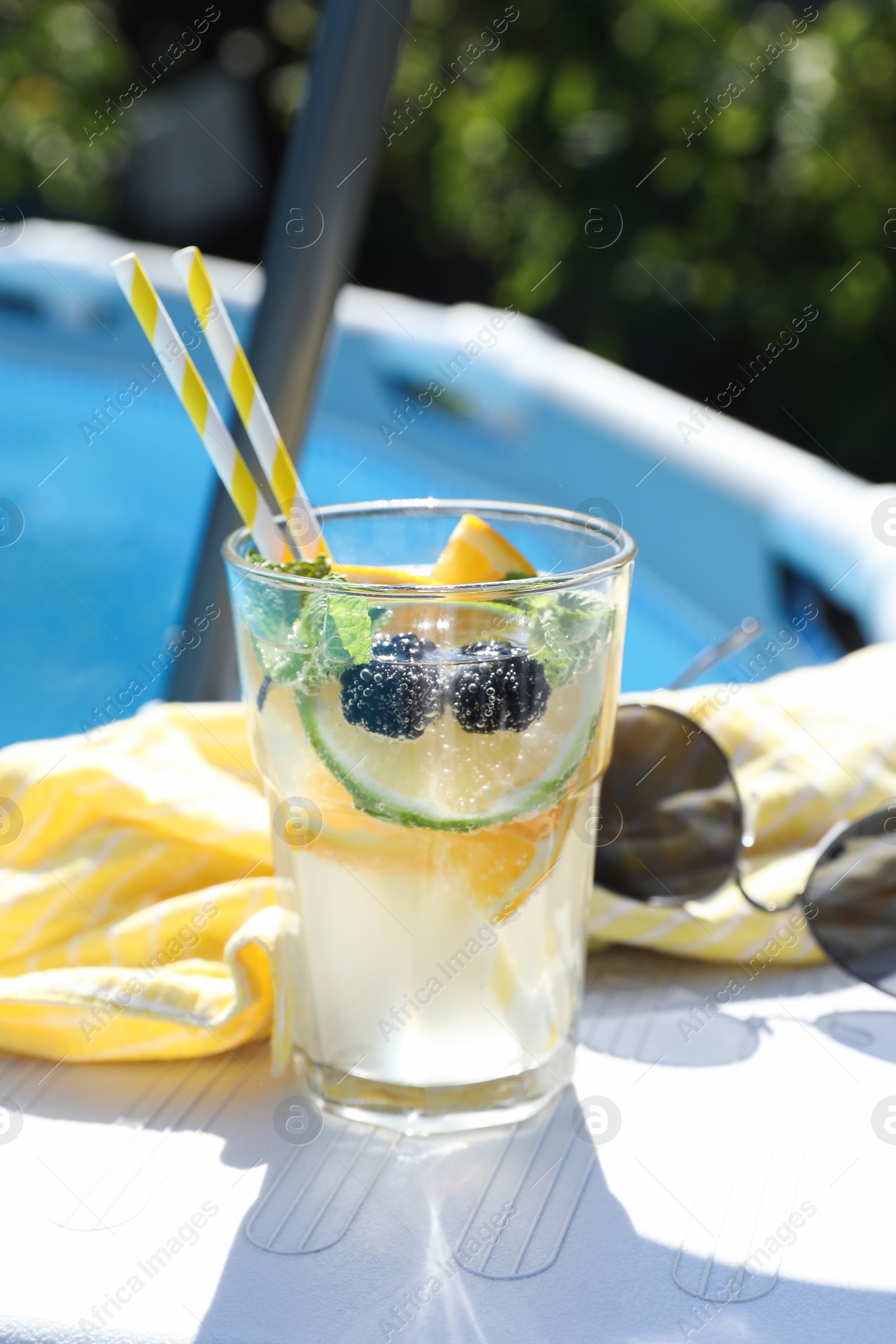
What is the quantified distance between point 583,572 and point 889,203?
449 centimetres

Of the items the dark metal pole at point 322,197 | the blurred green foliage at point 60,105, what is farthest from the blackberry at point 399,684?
the blurred green foliage at point 60,105

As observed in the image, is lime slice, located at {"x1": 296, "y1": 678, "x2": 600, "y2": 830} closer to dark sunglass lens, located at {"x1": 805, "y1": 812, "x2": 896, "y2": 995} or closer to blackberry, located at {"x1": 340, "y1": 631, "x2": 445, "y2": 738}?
blackberry, located at {"x1": 340, "y1": 631, "x2": 445, "y2": 738}

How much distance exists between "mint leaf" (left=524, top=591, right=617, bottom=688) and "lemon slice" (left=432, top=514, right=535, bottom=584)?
49 mm

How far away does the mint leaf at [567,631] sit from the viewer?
2.04ft

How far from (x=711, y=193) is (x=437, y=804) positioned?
4.58 m

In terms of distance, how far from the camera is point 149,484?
3.36 metres

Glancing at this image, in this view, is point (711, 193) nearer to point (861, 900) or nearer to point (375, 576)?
point (861, 900)

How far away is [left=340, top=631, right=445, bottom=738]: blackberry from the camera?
61cm

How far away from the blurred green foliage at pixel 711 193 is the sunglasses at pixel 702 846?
3.70 metres

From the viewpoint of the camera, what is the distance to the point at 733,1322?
56 centimetres

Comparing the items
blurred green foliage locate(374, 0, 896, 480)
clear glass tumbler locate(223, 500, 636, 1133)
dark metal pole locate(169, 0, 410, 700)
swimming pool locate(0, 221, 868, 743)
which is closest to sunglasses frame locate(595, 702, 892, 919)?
clear glass tumbler locate(223, 500, 636, 1133)

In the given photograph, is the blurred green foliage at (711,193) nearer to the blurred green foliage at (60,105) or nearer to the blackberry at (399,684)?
the blurred green foliage at (60,105)

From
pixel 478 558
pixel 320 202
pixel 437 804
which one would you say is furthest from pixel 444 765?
pixel 320 202

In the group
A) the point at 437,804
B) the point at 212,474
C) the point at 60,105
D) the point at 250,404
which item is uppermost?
the point at 60,105
